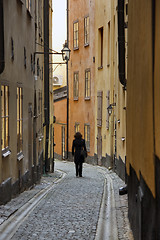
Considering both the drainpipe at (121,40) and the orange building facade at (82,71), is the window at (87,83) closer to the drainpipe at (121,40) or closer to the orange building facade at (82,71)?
the orange building facade at (82,71)

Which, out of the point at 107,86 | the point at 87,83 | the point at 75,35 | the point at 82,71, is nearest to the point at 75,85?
the point at 82,71

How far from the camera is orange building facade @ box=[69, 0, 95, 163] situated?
29.4 metres

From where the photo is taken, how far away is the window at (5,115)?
34.1 feet

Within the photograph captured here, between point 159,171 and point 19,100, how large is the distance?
8.68 meters

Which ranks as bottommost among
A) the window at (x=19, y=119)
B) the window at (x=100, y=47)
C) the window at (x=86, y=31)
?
the window at (x=19, y=119)

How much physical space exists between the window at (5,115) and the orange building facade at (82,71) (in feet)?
59.5

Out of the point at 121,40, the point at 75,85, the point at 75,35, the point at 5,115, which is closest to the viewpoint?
the point at 5,115

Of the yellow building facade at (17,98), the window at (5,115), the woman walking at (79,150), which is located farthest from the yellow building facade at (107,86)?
the window at (5,115)

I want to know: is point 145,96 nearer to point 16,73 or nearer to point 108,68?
point 16,73

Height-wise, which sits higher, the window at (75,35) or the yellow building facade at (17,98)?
the window at (75,35)

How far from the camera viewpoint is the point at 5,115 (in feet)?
35.3

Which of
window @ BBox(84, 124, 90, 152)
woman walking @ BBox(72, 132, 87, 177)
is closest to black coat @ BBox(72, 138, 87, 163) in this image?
woman walking @ BBox(72, 132, 87, 177)

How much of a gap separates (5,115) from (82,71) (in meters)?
20.8

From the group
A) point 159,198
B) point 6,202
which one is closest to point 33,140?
point 6,202
